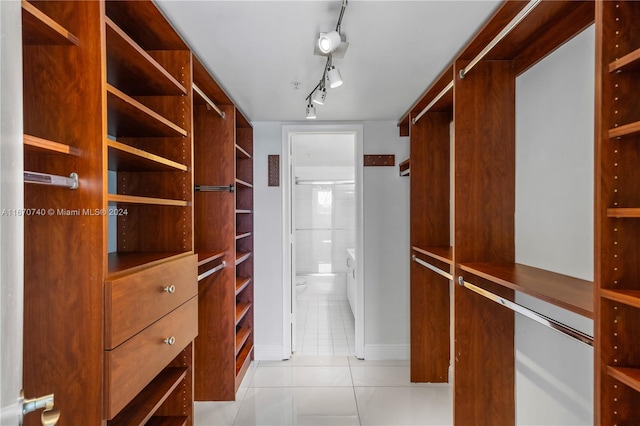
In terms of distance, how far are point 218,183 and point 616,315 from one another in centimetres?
215

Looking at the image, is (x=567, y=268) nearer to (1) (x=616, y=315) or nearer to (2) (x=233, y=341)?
(1) (x=616, y=315)

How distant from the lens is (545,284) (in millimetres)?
1231

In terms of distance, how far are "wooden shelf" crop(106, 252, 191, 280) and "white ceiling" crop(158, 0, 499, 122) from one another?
102cm

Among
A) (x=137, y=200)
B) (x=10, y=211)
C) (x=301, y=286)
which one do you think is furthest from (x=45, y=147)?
(x=301, y=286)

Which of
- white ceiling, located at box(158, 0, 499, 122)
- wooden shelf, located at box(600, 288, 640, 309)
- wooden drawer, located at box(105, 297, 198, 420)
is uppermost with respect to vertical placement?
white ceiling, located at box(158, 0, 499, 122)

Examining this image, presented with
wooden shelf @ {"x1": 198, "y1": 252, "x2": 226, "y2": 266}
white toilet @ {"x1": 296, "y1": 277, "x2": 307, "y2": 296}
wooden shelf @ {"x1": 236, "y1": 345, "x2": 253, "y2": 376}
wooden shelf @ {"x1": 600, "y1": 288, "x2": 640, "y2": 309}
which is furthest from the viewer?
white toilet @ {"x1": 296, "y1": 277, "x2": 307, "y2": 296}

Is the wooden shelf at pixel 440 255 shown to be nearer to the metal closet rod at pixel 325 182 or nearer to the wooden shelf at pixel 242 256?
the wooden shelf at pixel 242 256

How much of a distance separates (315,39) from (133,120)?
89cm

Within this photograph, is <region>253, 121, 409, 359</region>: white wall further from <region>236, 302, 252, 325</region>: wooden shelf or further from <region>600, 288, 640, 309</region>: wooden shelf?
<region>600, 288, 640, 309</region>: wooden shelf

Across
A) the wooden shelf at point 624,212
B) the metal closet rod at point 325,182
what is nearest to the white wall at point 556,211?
the wooden shelf at point 624,212

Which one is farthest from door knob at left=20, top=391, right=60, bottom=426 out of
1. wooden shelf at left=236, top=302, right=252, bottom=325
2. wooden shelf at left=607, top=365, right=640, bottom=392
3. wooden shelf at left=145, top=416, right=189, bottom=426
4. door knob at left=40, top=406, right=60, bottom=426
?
wooden shelf at left=236, top=302, right=252, bottom=325

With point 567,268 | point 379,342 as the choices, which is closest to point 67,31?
point 567,268

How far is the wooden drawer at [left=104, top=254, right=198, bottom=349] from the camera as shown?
1.01 metres

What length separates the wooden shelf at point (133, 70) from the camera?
1147 mm
